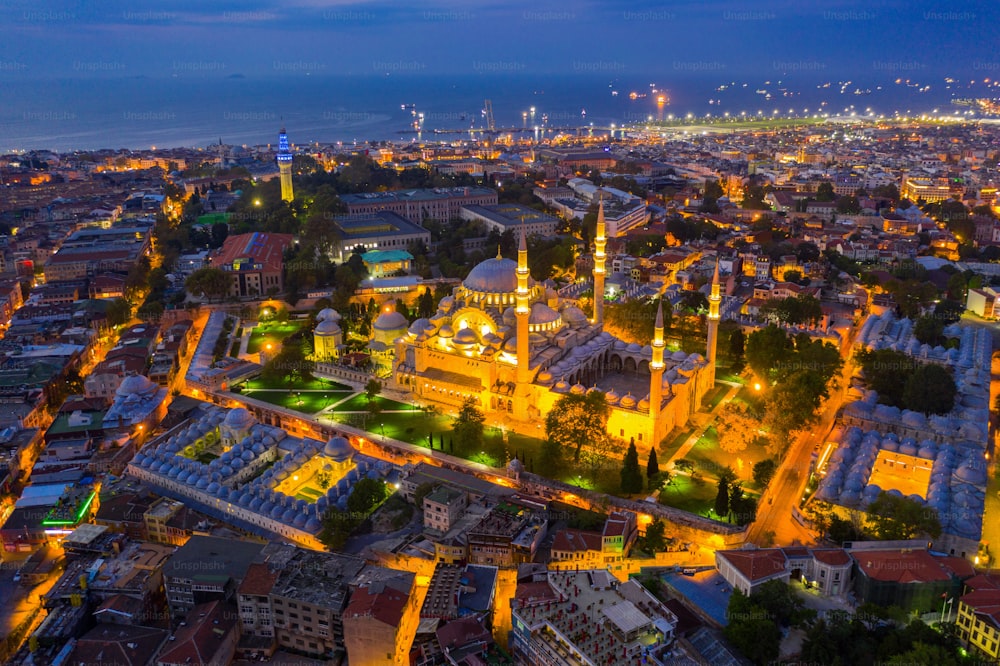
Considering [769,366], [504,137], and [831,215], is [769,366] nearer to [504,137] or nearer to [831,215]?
[831,215]

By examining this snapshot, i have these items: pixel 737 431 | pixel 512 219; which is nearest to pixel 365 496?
pixel 737 431

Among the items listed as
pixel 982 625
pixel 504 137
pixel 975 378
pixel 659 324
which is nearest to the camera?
pixel 982 625

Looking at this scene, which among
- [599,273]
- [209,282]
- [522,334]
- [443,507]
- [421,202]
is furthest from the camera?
[421,202]

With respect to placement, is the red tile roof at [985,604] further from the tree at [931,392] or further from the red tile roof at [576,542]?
the tree at [931,392]

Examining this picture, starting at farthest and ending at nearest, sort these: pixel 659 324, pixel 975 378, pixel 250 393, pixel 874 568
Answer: pixel 250 393
pixel 975 378
pixel 659 324
pixel 874 568

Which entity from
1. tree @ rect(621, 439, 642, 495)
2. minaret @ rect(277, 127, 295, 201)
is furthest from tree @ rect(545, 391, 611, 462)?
minaret @ rect(277, 127, 295, 201)

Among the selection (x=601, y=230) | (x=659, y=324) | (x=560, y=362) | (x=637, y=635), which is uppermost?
(x=601, y=230)

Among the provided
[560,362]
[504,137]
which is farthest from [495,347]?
[504,137]

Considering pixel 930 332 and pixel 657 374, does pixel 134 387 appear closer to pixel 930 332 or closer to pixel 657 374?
pixel 657 374
